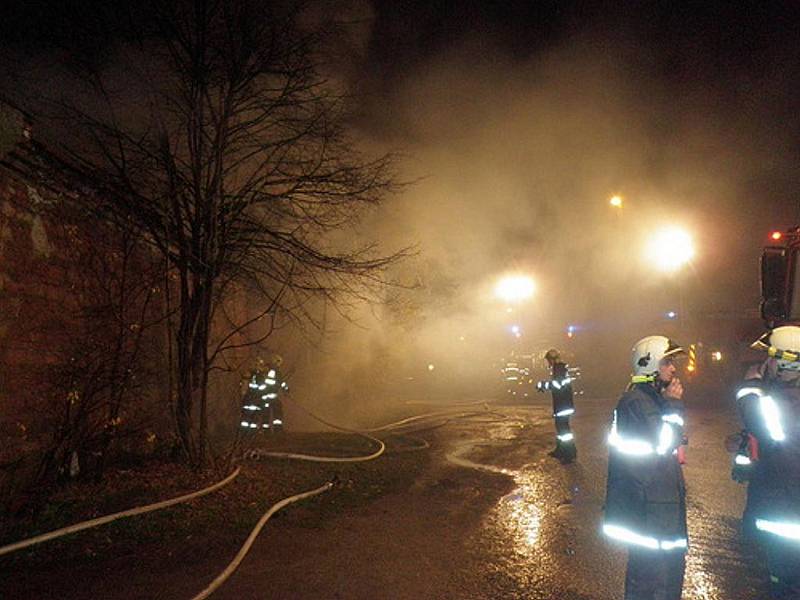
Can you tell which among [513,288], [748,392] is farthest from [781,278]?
[513,288]

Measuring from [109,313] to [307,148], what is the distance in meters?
2.92

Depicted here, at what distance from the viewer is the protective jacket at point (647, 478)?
2850 millimetres

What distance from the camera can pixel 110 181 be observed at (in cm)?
593

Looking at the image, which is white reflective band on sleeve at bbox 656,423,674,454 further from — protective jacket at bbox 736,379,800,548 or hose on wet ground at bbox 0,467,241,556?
hose on wet ground at bbox 0,467,241,556

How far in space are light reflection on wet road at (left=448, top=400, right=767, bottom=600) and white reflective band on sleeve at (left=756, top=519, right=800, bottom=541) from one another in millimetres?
797

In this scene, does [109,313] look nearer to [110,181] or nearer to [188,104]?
[110,181]

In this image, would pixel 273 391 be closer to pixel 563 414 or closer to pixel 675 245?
pixel 563 414

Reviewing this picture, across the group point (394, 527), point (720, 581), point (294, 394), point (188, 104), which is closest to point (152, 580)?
point (394, 527)

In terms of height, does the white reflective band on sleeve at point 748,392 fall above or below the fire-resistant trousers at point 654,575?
above

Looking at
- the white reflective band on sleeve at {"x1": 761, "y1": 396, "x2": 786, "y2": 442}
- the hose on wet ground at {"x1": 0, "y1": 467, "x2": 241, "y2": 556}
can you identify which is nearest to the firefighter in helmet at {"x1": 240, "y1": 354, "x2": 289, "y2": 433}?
the hose on wet ground at {"x1": 0, "y1": 467, "x2": 241, "y2": 556}

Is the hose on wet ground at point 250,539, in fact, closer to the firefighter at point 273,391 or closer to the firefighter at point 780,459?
the firefighter at point 780,459

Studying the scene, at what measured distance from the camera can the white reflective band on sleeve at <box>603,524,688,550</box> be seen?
283 centimetres

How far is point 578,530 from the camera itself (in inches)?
198

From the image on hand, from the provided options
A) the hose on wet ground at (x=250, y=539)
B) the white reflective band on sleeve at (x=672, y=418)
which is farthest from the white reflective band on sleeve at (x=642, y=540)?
the hose on wet ground at (x=250, y=539)
